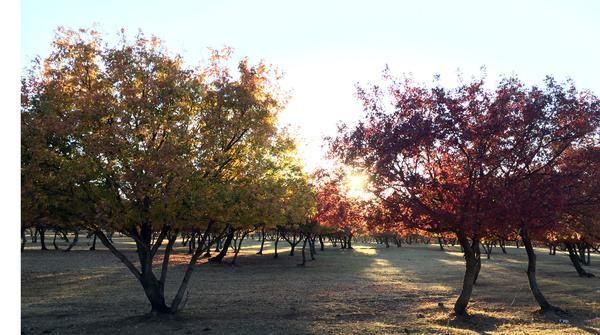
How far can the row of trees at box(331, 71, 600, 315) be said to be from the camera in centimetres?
1631

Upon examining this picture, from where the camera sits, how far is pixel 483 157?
16.4 metres

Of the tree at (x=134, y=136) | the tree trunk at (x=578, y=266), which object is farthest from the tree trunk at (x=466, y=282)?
the tree trunk at (x=578, y=266)

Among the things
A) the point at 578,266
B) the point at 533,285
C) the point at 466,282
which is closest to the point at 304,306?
the point at 466,282

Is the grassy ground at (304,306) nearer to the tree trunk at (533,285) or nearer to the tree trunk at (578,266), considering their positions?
the tree trunk at (533,285)

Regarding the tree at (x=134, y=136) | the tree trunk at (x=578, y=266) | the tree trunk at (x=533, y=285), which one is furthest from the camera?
the tree trunk at (x=578, y=266)

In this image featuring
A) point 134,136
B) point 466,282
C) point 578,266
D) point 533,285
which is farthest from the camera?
point 578,266

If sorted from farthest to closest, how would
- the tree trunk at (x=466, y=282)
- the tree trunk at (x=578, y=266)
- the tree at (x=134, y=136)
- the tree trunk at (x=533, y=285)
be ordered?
the tree trunk at (x=578, y=266)
the tree trunk at (x=533, y=285)
the tree trunk at (x=466, y=282)
the tree at (x=134, y=136)

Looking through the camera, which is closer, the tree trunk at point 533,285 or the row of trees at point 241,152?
the row of trees at point 241,152

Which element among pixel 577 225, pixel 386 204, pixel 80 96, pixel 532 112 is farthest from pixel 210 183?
pixel 577 225

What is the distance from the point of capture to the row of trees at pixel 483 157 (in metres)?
16.3

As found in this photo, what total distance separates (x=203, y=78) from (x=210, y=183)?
4515 mm

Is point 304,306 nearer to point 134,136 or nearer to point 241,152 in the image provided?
point 241,152

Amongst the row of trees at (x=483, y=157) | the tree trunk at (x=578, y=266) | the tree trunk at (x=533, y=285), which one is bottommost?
the tree trunk at (x=578, y=266)

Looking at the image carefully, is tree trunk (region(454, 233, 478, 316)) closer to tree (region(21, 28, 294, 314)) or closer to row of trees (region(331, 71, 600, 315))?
row of trees (region(331, 71, 600, 315))
